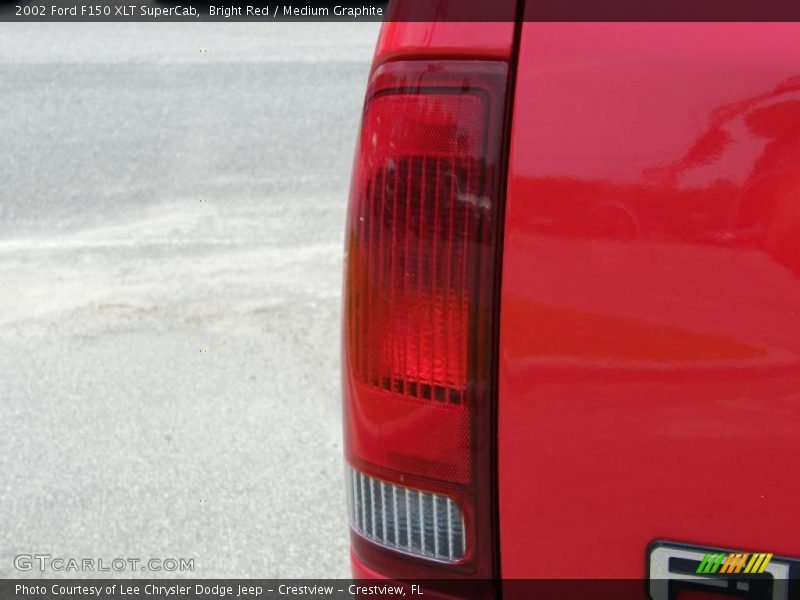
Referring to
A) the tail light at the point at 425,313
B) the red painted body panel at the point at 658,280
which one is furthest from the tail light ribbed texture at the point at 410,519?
the red painted body panel at the point at 658,280

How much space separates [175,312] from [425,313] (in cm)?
319

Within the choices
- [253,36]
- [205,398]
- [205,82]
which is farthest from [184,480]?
[253,36]

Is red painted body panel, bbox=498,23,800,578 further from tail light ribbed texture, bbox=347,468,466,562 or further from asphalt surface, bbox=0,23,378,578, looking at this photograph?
asphalt surface, bbox=0,23,378,578

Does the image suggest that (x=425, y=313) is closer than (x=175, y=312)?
Yes

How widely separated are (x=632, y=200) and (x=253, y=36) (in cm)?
828

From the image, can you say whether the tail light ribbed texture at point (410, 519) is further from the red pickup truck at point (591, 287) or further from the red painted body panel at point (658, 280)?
the red painted body panel at point (658, 280)

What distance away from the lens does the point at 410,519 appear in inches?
59.0

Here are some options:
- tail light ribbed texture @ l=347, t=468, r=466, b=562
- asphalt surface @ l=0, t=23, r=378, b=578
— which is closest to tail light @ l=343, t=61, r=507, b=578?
tail light ribbed texture @ l=347, t=468, r=466, b=562

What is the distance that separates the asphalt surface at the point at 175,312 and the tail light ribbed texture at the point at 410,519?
1487mm

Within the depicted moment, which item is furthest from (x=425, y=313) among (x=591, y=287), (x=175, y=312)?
(x=175, y=312)

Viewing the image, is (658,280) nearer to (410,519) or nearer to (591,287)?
(591,287)

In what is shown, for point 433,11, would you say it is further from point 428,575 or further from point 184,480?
point 184,480

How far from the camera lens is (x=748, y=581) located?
52.0 inches

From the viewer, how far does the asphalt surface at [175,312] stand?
3188mm
